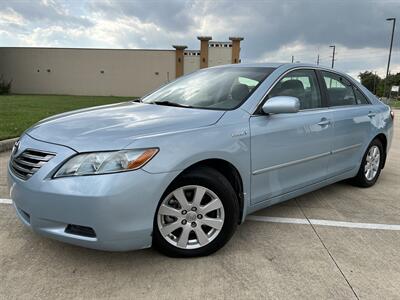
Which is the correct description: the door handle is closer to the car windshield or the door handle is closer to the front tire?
the car windshield

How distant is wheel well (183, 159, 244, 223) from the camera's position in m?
2.86

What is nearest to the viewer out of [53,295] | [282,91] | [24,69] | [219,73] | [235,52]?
[53,295]

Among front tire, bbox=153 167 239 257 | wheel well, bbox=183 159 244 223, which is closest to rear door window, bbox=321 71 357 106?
wheel well, bbox=183 159 244 223

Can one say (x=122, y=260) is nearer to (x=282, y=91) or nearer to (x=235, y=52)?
(x=282, y=91)

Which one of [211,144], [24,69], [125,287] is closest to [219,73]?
[211,144]

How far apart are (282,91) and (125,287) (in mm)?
2206

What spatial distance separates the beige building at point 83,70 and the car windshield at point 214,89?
3591 centimetres

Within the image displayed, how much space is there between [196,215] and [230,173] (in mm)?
461

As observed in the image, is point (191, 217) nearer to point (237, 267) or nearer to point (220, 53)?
point (237, 267)

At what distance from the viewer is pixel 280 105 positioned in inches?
120

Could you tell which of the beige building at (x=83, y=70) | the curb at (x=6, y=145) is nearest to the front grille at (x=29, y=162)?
the curb at (x=6, y=145)

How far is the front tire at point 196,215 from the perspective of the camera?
8.69 feet

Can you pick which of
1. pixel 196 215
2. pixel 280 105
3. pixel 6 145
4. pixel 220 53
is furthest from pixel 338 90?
pixel 220 53

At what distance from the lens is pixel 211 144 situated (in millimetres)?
2721
